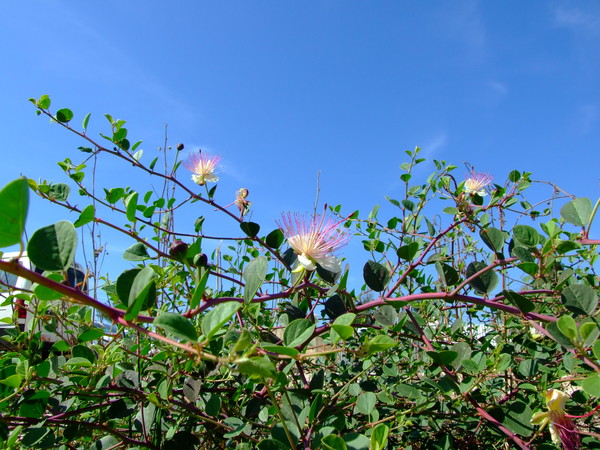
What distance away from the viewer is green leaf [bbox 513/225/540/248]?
3.28 ft

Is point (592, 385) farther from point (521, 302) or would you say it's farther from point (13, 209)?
point (13, 209)

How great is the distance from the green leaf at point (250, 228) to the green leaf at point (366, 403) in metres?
0.50

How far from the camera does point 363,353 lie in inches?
28.3

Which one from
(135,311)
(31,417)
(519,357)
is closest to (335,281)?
(135,311)

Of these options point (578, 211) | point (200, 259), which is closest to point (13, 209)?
point (200, 259)

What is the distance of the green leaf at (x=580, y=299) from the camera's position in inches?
35.6

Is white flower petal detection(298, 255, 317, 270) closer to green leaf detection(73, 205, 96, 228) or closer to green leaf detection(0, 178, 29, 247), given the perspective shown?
green leaf detection(73, 205, 96, 228)

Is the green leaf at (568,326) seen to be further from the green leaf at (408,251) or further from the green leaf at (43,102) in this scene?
the green leaf at (43,102)

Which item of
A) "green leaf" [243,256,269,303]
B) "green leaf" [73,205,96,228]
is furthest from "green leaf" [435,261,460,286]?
"green leaf" [73,205,96,228]

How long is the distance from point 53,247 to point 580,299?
943 millimetres

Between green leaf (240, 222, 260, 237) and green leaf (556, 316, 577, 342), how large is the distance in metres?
0.76

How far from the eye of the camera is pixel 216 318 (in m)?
0.57

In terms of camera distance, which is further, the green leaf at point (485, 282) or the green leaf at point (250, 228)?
the green leaf at point (250, 228)

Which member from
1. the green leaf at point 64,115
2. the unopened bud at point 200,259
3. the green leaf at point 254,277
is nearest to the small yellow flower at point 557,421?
the green leaf at point 254,277
